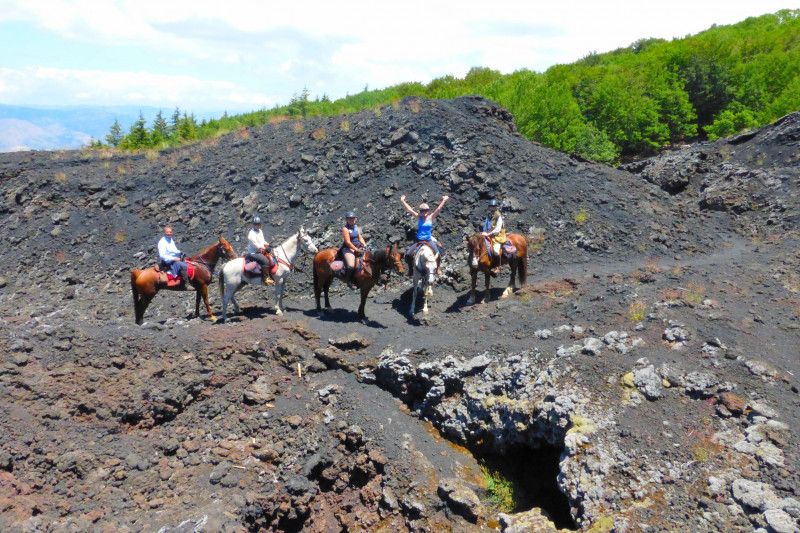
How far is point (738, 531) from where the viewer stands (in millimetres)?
5523

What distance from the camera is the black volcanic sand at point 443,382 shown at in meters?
6.80

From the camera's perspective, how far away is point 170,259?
11648 mm

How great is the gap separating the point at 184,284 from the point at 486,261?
821cm

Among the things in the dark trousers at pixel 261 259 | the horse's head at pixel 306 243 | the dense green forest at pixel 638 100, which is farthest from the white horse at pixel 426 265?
the dense green forest at pixel 638 100

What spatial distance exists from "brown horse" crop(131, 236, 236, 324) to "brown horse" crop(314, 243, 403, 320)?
2447 millimetres

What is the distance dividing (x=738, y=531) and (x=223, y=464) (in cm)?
780

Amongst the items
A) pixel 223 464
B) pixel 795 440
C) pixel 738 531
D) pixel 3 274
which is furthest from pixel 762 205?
pixel 3 274

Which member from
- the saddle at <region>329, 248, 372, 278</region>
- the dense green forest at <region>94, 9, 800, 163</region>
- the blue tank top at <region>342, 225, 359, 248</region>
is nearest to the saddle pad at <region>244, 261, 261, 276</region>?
the saddle at <region>329, 248, 372, 278</region>

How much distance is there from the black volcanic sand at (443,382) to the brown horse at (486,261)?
1.76ft

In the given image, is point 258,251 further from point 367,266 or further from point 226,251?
point 367,266

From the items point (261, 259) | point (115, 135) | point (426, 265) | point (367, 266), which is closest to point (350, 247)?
point (367, 266)

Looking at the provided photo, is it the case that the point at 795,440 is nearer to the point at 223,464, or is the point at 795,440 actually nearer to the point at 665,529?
the point at 665,529

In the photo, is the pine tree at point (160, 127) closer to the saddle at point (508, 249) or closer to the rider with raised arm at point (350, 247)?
the rider with raised arm at point (350, 247)

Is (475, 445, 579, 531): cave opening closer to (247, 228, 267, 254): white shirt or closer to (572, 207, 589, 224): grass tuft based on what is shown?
(247, 228, 267, 254): white shirt
